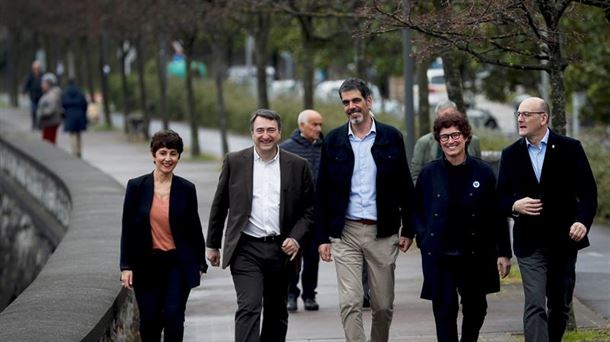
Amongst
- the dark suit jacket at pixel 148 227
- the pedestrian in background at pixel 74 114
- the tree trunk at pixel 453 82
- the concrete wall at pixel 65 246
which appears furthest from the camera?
the pedestrian in background at pixel 74 114

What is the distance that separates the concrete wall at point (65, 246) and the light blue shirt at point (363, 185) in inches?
64.0

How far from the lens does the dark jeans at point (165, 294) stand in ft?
31.5

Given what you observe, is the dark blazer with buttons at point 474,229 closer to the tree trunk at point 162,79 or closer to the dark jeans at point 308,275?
the dark jeans at point 308,275

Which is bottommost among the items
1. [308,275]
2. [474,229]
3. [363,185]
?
[308,275]

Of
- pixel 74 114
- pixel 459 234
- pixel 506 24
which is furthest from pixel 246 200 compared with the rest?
pixel 74 114

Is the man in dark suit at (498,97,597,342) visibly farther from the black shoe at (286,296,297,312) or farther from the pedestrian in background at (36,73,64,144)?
the pedestrian in background at (36,73,64,144)

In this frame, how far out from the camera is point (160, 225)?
9.65 metres

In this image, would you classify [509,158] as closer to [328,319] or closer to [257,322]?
[257,322]

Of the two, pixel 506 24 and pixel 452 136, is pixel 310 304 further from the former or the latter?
pixel 452 136

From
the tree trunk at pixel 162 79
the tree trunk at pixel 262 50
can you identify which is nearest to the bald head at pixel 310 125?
the tree trunk at pixel 262 50

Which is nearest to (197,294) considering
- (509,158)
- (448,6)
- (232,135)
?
(448,6)

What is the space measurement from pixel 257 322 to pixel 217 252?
52cm

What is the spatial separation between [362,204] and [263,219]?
2.12ft

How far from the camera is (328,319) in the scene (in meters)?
13.1
